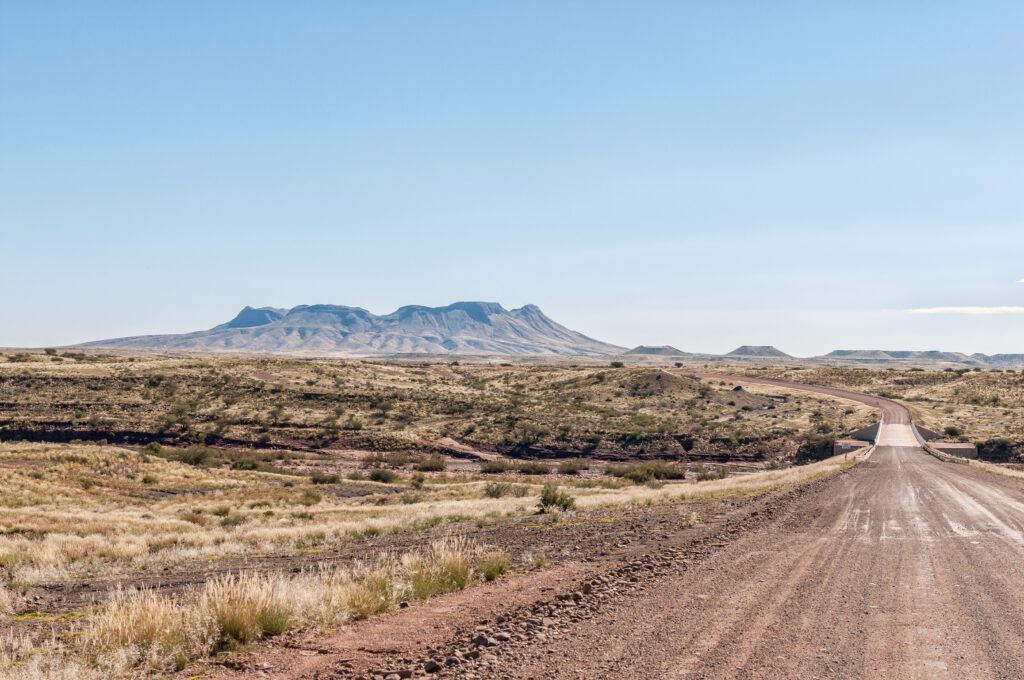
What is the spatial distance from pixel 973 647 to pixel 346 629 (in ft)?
26.1

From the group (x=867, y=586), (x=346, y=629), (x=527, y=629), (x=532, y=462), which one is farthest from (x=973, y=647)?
(x=532, y=462)

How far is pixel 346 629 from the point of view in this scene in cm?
1034

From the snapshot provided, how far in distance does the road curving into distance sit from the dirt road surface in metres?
0.03

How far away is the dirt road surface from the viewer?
8453mm

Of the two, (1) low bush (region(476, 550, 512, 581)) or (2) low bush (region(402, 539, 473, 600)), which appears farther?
(1) low bush (region(476, 550, 512, 581))

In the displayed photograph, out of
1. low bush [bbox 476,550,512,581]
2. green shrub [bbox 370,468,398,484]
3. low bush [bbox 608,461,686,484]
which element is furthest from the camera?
low bush [bbox 608,461,686,484]

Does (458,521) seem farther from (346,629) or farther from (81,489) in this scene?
(81,489)

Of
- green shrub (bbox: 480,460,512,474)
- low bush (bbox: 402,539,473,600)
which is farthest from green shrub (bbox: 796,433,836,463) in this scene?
low bush (bbox: 402,539,473,600)

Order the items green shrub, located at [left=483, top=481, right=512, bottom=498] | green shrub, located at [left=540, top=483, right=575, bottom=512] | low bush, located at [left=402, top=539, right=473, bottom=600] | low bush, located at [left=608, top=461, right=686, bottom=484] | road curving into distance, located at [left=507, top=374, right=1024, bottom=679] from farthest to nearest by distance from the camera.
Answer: low bush, located at [left=608, top=461, right=686, bottom=484], green shrub, located at [left=483, top=481, right=512, bottom=498], green shrub, located at [left=540, top=483, right=575, bottom=512], low bush, located at [left=402, top=539, right=473, bottom=600], road curving into distance, located at [left=507, top=374, right=1024, bottom=679]

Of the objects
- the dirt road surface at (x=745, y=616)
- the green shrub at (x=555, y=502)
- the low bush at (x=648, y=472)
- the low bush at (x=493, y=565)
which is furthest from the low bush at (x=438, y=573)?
the low bush at (x=648, y=472)

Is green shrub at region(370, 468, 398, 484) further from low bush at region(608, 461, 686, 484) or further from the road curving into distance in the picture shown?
the road curving into distance

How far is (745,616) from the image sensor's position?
1026 cm

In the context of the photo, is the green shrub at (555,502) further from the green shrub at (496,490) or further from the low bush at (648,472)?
the low bush at (648,472)

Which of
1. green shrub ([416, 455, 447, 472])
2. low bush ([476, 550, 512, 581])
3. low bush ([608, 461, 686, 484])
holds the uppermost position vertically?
low bush ([476, 550, 512, 581])
